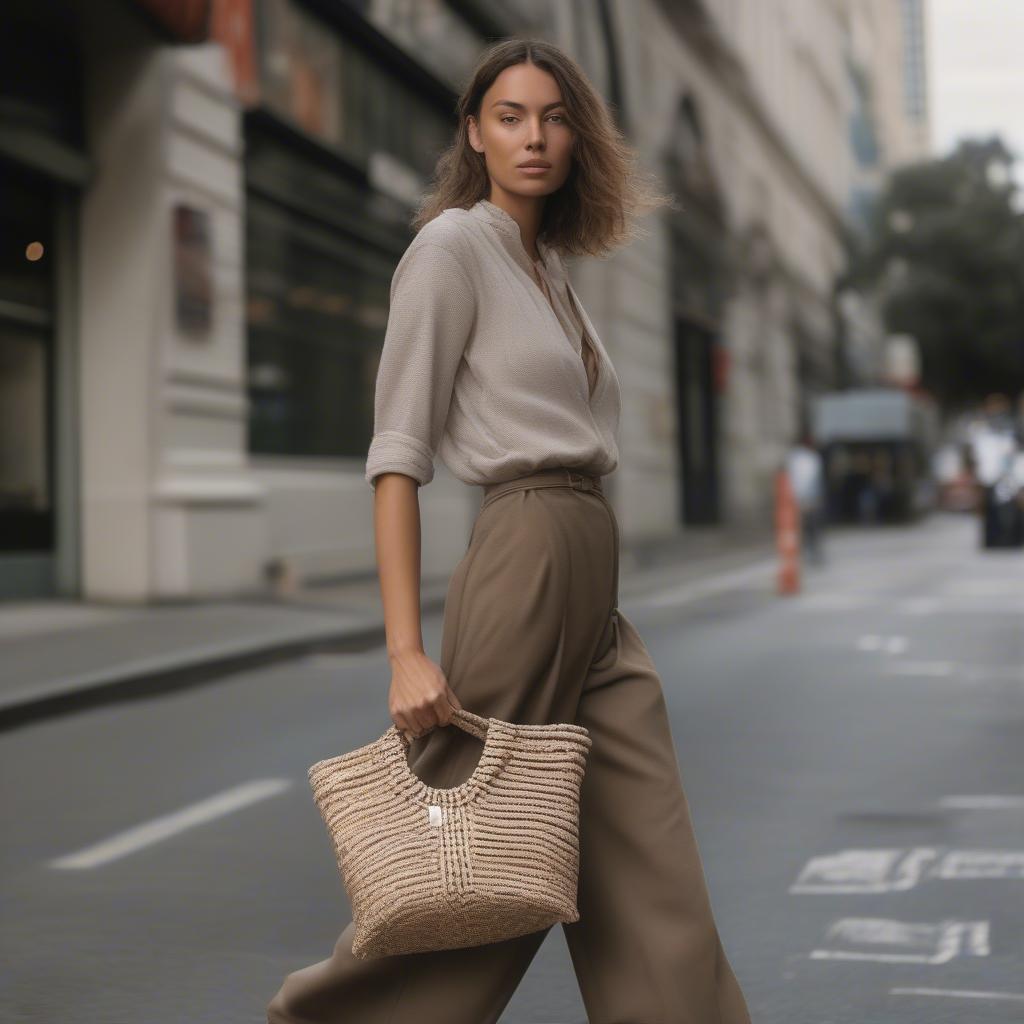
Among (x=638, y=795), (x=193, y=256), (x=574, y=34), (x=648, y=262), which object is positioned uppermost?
(x=574, y=34)

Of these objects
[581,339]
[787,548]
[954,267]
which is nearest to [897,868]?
[581,339]

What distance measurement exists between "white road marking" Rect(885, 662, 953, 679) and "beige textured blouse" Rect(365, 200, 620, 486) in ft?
26.5

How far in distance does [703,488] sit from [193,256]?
22.2 metres

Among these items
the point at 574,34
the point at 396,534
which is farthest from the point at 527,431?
the point at 574,34

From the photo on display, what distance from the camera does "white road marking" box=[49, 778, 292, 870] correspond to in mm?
5566

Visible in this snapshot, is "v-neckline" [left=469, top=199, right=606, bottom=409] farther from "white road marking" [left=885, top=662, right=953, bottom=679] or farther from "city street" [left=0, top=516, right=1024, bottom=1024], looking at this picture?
"white road marking" [left=885, top=662, right=953, bottom=679]

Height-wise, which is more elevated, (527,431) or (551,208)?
(551,208)

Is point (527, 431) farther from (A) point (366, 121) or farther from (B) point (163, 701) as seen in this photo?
(A) point (366, 121)

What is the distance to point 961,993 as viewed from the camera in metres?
3.92

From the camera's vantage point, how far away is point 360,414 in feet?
63.8

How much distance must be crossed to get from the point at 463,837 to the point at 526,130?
1.07m

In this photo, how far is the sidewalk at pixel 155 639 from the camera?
916 cm

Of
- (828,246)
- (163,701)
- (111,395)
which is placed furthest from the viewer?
(828,246)

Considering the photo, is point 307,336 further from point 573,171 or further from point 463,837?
point 463,837
